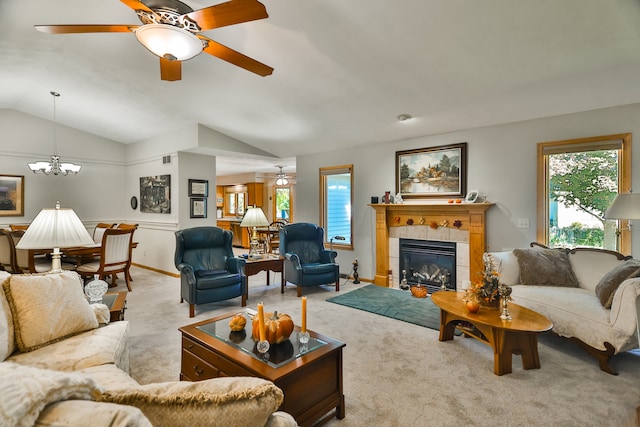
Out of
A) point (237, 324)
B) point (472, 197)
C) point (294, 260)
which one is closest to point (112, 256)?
point (294, 260)

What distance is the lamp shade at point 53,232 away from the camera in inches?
86.6

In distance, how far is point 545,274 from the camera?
3.41m

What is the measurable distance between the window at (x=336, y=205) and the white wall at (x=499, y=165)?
23 cm

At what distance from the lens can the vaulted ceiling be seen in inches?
102

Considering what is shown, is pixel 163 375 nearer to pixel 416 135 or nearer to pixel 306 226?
pixel 306 226

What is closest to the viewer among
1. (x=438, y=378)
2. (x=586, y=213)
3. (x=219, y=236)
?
(x=438, y=378)

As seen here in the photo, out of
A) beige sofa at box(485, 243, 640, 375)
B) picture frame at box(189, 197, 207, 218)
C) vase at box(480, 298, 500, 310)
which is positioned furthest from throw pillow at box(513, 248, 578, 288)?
picture frame at box(189, 197, 207, 218)

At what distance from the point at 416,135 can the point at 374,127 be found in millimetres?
694

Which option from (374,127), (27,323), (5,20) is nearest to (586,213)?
(374,127)

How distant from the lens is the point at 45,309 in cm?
187

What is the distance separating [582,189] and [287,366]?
4.01 m

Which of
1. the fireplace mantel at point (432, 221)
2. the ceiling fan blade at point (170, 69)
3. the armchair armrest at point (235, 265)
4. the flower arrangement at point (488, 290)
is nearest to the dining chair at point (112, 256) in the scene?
the armchair armrest at point (235, 265)

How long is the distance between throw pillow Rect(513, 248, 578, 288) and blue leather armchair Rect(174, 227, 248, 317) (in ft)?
10.8

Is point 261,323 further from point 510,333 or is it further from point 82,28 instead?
point 82,28
